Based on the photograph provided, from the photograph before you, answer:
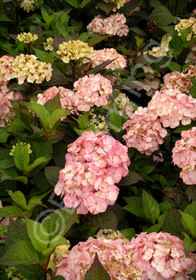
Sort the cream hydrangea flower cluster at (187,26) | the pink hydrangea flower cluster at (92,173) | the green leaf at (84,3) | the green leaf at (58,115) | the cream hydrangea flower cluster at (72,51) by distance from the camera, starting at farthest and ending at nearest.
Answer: the green leaf at (84,3)
the cream hydrangea flower cluster at (187,26)
the cream hydrangea flower cluster at (72,51)
the green leaf at (58,115)
the pink hydrangea flower cluster at (92,173)

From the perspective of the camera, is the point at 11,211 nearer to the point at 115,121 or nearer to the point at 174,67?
the point at 115,121

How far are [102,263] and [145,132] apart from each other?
0.61 metres

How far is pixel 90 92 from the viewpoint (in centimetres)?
134

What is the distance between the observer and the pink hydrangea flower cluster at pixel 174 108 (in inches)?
50.3

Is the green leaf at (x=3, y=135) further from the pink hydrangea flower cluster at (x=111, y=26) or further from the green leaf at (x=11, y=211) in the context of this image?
the pink hydrangea flower cluster at (x=111, y=26)

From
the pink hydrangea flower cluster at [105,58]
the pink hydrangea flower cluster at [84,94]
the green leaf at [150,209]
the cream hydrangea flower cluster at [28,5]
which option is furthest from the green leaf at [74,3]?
the green leaf at [150,209]

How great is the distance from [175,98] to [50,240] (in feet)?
2.61

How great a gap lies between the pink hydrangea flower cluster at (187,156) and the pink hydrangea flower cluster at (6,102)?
2.70 feet

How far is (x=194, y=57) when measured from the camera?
1922mm

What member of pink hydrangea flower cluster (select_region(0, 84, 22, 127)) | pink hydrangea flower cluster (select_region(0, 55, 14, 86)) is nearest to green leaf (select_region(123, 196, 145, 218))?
pink hydrangea flower cluster (select_region(0, 84, 22, 127))

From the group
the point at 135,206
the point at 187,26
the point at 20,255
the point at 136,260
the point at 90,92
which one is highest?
the point at 187,26

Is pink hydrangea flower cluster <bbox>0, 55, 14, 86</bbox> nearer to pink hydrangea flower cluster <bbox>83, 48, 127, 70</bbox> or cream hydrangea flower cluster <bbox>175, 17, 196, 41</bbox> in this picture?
pink hydrangea flower cluster <bbox>83, 48, 127, 70</bbox>

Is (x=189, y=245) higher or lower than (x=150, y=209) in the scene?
higher

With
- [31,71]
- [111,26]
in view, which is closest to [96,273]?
[31,71]
